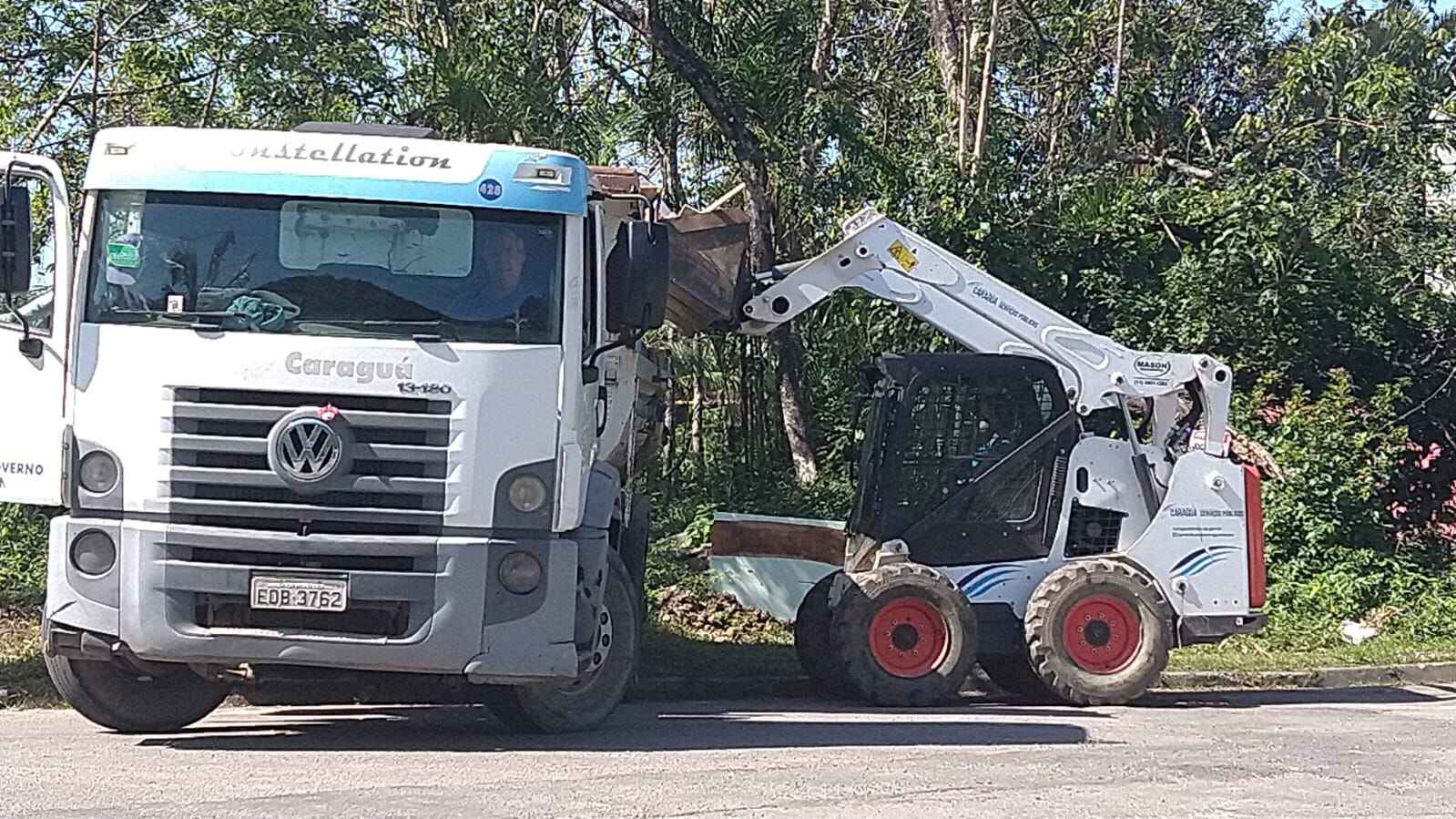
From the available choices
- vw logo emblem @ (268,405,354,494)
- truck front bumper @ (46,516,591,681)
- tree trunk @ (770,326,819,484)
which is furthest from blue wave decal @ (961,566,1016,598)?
tree trunk @ (770,326,819,484)

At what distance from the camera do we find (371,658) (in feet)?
28.2

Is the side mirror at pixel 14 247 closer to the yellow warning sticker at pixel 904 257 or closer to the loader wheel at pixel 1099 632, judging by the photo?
the yellow warning sticker at pixel 904 257

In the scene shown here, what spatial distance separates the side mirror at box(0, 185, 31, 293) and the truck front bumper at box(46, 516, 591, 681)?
45.9 inches

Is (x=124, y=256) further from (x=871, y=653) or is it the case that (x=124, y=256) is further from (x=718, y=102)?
(x=718, y=102)

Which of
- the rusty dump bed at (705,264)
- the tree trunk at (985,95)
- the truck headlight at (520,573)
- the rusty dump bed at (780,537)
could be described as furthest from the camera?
the tree trunk at (985,95)

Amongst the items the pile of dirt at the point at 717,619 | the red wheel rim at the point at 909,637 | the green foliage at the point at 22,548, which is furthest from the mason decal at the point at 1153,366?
the green foliage at the point at 22,548

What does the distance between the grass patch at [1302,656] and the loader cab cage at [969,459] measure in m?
2.58

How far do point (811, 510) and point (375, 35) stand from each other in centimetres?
702

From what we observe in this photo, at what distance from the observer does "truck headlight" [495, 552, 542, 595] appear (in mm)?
8750

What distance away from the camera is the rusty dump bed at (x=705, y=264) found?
1180 centimetres

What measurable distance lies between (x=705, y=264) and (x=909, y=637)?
2.84 m

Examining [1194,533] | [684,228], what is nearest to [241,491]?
[684,228]

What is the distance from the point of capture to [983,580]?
12.6 m

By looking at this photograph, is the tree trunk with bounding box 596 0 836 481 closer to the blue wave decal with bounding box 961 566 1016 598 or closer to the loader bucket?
the loader bucket
